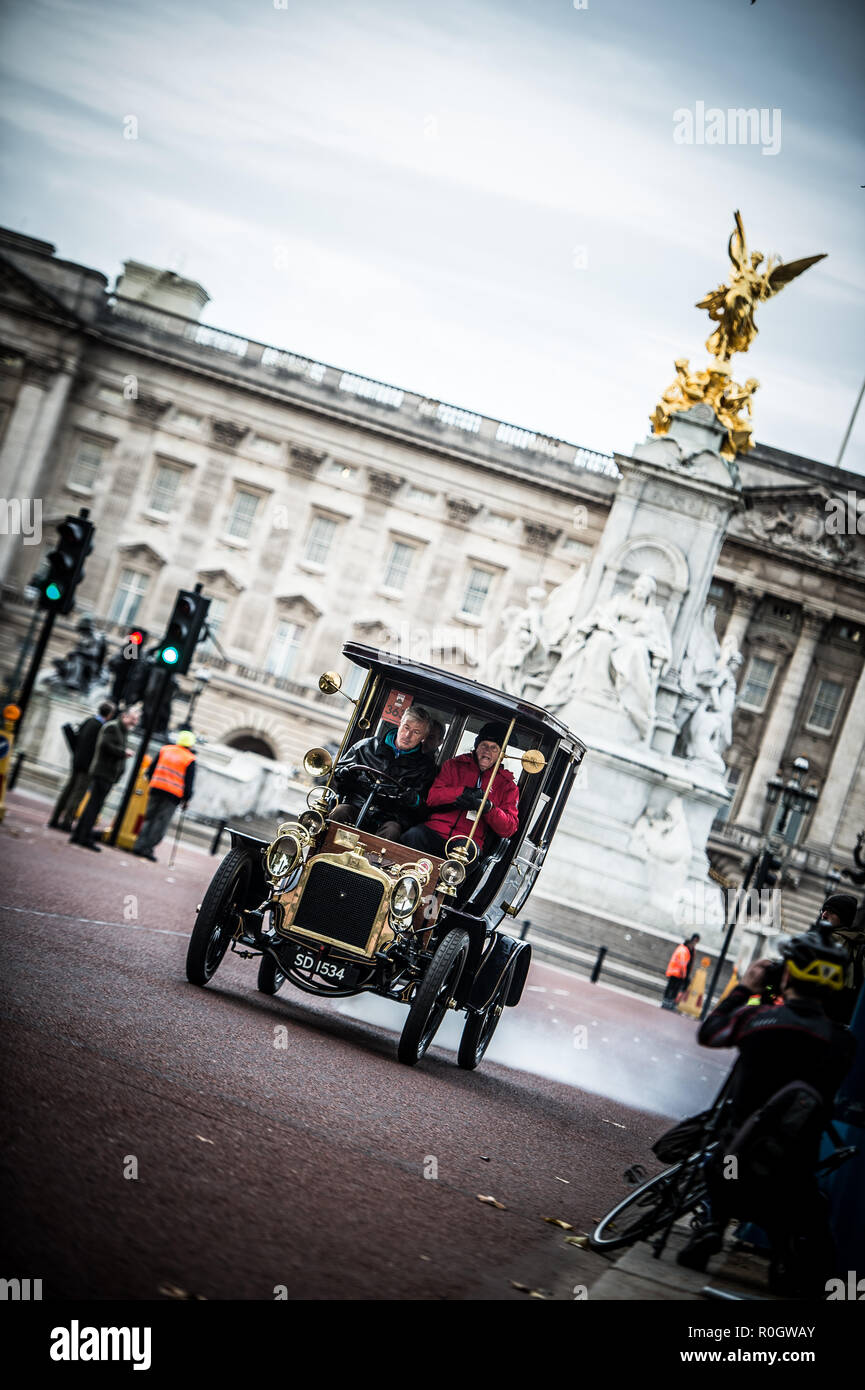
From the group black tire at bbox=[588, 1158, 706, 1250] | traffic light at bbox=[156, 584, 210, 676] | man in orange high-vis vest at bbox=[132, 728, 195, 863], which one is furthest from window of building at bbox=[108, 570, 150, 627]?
black tire at bbox=[588, 1158, 706, 1250]

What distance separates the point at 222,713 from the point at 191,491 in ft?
31.0

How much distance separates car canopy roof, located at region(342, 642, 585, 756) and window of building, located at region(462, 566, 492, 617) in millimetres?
49242

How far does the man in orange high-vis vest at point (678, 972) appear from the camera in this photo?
26047 mm

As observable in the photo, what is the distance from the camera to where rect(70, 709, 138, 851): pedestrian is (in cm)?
1811

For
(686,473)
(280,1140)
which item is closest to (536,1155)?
(280,1140)

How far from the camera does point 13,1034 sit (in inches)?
253

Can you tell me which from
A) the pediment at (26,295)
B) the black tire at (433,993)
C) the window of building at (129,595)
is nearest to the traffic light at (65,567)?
the black tire at (433,993)

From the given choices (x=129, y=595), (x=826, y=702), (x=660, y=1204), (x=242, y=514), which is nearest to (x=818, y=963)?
(x=660, y=1204)

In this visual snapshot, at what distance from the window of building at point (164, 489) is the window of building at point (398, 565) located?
8.97m

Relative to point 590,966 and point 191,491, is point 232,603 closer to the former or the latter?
point 191,491

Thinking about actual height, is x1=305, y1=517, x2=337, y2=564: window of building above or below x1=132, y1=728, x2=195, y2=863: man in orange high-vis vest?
above

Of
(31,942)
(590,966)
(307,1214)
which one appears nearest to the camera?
(307,1214)

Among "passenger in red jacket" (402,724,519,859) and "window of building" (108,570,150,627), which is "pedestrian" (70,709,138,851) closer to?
"passenger in red jacket" (402,724,519,859)

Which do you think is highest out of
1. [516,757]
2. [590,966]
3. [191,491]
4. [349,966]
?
[191,491]
